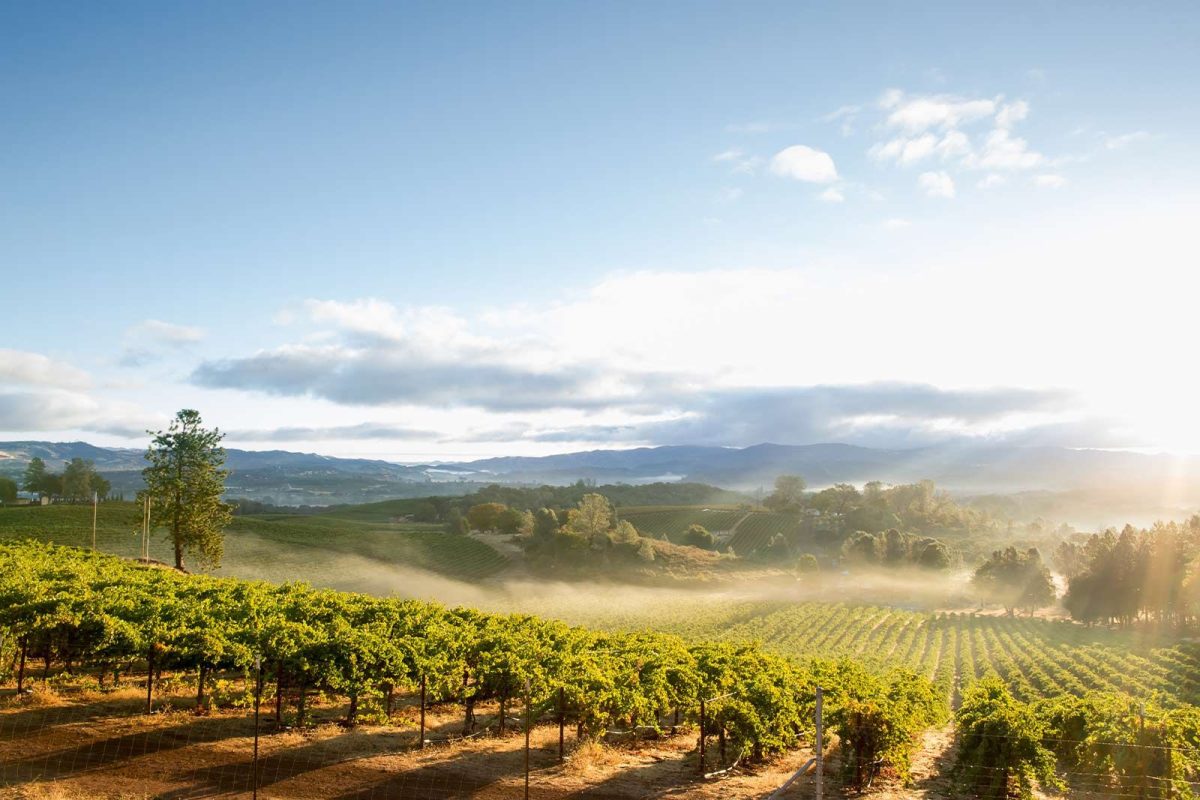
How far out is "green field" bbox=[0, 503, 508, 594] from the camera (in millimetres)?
72750

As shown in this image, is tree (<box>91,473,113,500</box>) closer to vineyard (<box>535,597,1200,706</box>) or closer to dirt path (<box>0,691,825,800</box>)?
vineyard (<box>535,597,1200,706</box>)

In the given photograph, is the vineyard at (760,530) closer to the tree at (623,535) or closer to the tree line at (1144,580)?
the tree at (623,535)

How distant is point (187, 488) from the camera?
162 ft

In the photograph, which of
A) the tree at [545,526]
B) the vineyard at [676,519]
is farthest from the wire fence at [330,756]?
the vineyard at [676,519]

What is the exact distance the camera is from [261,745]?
20047 millimetres

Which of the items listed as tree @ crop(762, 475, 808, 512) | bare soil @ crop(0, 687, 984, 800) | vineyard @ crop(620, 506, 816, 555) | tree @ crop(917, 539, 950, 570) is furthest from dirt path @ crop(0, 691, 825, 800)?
tree @ crop(762, 475, 808, 512)

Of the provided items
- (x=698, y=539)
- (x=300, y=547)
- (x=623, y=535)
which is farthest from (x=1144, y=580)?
(x=300, y=547)

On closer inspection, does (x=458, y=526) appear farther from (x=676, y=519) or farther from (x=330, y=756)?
(x=330, y=756)

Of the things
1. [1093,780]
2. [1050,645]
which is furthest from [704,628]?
[1093,780]

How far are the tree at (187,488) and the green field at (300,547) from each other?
5.71 m

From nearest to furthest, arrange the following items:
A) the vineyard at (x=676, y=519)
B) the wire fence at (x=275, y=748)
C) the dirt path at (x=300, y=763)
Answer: the dirt path at (x=300, y=763)
the wire fence at (x=275, y=748)
the vineyard at (x=676, y=519)

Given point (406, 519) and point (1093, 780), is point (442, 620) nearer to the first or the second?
point (1093, 780)

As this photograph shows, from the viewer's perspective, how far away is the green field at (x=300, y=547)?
72.8m

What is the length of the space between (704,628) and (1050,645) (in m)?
35.3
